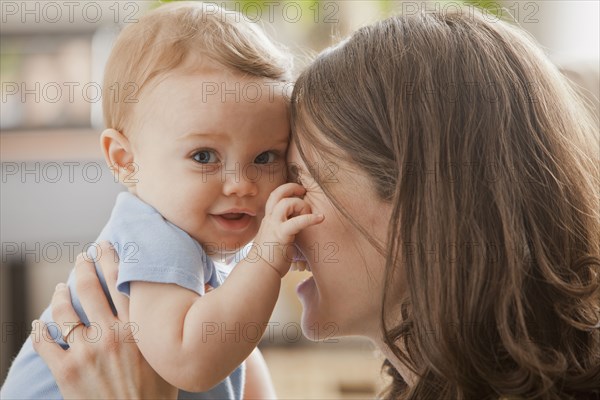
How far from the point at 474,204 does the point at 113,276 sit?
0.60 m

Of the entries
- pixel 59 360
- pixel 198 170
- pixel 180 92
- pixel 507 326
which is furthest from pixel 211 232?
pixel 507 326

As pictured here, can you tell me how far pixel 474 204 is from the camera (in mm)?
1218

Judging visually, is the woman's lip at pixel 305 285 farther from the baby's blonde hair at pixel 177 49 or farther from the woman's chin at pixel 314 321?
the baby's blonde hair at pixel 177 49

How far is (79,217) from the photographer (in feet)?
13.8

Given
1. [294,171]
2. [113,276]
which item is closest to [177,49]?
[294,171]

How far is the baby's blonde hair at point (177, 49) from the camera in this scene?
4.23 ft

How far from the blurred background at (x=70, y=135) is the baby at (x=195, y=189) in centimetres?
247

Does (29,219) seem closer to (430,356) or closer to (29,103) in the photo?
(29,103)

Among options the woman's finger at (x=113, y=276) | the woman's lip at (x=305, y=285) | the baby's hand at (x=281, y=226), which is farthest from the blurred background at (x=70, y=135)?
the baby's hand at (x=281, y=226)

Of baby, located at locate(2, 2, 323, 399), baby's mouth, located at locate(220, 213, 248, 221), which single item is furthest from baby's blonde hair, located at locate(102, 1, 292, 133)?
baby's mouth, located at locate(220, 213, 248, 221)

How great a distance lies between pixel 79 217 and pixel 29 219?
258mm

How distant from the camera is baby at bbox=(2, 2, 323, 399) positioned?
1192 millimetres

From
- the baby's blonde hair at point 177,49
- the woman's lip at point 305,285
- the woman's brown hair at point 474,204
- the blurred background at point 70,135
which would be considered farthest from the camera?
the blurred background at point 70,135

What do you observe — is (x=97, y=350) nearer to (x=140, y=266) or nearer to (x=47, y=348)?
(x=47, y=348)
